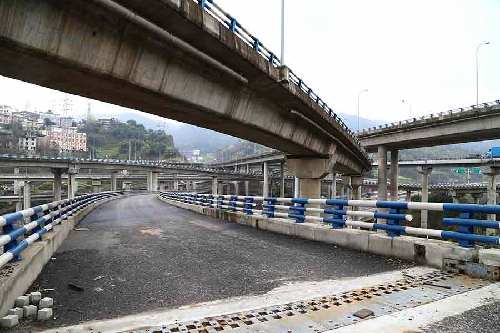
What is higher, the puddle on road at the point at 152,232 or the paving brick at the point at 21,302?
the paving brick at the point at 21,302

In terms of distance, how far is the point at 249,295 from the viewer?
6.05 metres

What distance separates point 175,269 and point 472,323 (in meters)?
5.61

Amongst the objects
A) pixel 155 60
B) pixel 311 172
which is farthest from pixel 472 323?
pixel 311 172

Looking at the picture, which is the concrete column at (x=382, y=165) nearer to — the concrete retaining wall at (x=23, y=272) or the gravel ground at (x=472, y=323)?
the concrete retaining wall at (x=23, y=272)

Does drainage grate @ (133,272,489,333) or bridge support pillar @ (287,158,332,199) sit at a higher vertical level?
bridge support pillar @ (287,158,332,199)

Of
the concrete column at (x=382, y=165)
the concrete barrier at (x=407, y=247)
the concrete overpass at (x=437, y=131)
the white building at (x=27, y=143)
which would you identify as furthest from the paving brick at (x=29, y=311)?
the white building at (x=27, y=143)

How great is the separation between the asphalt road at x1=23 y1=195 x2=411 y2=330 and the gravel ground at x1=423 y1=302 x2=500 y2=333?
8.80 feet

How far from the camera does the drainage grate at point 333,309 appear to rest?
4.61 metres

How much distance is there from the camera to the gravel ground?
429 centimetres

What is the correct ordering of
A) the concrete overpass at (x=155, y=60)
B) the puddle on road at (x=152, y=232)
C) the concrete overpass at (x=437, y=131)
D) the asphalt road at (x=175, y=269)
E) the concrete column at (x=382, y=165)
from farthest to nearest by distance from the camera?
the concrete column at (x=382, y=165) → the concrete overpass at (x=437, y=131) → the puddle on road at (x=152, y=232) → the concrete overpass at (x=155, y=60) → the asphalt road at (x=175, y=269)

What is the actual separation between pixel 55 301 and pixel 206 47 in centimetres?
952

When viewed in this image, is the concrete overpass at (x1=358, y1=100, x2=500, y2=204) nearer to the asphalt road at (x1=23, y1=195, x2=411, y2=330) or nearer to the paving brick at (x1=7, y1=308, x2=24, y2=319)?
the asphalt road at (x1=23, y1=195, x2=411, y2=330)

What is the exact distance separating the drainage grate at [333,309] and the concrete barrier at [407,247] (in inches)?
14.5

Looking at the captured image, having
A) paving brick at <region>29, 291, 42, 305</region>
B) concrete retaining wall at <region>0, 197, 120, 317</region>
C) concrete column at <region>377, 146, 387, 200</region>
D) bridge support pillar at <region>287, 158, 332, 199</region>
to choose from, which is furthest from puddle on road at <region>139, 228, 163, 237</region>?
concrete column at <region>377, 146, 387, 200</region>
